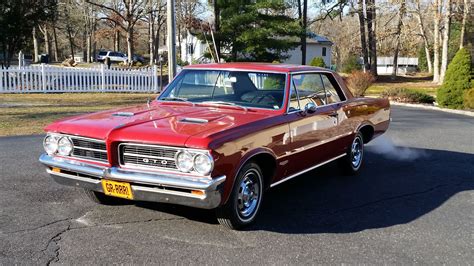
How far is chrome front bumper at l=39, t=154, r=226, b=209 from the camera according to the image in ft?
13.0

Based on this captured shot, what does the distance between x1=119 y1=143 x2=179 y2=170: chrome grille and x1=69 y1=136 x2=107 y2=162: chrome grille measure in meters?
0.21

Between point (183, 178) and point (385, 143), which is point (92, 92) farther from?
point (183, 178)

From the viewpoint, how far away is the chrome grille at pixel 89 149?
4309mm

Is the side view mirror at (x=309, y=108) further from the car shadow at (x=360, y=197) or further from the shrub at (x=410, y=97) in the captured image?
the shrub at (x=410, y=97)

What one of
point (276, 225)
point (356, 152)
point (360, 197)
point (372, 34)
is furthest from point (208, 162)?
point (372, 34)

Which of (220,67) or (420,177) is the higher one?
(220,67)

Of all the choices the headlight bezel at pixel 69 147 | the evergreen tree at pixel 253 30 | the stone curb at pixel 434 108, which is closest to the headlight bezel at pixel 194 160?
the headlight bezel at pixel 69 147

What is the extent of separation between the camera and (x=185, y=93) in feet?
18.7

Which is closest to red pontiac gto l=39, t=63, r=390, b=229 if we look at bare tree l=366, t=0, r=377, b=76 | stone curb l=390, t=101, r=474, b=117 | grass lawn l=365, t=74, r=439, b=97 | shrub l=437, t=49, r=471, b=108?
stone curb l=390, t=101, r=474, b=117

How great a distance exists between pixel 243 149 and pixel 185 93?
1708 mm

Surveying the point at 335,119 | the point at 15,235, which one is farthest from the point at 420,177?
the point at 15,235

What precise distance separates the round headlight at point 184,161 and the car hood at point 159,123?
0.12 m

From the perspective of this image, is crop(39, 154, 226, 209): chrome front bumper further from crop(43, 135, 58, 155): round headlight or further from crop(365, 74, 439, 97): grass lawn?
crop(365, 74, 439, 97): grass lawn

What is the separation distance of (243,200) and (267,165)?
0.52m
